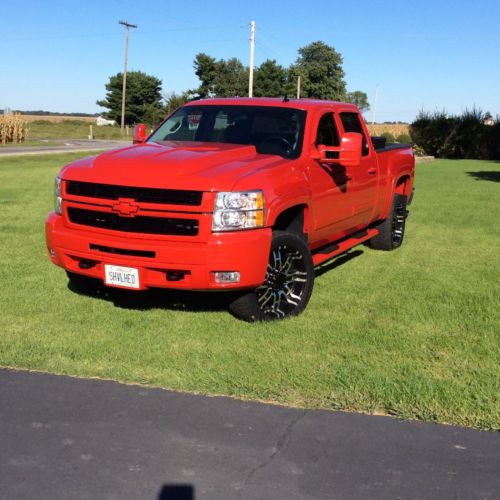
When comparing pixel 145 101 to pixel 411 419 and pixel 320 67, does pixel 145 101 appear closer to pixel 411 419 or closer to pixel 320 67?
pixel 320 67

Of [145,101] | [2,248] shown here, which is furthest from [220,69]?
[2,248]

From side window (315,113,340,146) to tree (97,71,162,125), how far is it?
91688 millimetres

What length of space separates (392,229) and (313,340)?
417 centimetres

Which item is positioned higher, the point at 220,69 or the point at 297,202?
the point at 220,69

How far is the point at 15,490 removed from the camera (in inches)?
114

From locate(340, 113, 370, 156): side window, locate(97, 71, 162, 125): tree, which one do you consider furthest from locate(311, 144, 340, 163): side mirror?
locate(97, 71, 162, 125): tree

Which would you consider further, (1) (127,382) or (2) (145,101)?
(2) (145,101)

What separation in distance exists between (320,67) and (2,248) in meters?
102

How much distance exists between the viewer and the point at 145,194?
16.0ft

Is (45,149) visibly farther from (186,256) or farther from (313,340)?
(313,340)

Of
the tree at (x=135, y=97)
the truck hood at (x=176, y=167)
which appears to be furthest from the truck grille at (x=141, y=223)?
the tree at (x=135, y=97)

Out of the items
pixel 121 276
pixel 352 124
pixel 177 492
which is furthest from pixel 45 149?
pixel 177 492

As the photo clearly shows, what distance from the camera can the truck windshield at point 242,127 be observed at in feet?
19.7

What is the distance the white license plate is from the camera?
4.96 meters
